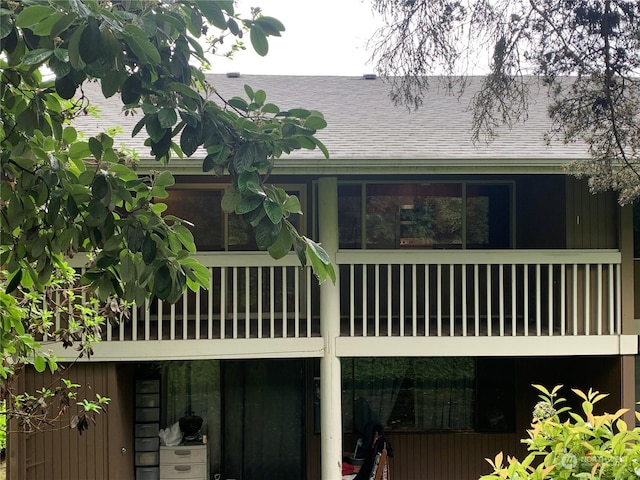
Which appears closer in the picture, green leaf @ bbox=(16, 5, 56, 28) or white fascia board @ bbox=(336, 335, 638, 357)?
green leaf @ bbox=(16, 5, 56, 28)

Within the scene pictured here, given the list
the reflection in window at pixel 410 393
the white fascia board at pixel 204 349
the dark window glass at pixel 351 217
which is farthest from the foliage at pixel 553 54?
the reflection in window at pixel 410 393

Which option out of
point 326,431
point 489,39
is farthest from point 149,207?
point 489,39

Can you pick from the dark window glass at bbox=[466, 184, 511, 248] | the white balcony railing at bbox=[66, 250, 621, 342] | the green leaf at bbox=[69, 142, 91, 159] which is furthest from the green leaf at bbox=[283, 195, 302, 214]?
the dark window glass at bbox=[466, 184, 511, 248]

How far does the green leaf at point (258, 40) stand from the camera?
5.56ft

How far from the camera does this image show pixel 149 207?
2.01 meters

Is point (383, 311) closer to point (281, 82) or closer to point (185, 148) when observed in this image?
point (281, 82)

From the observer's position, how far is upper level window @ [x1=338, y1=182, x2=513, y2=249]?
294 inches

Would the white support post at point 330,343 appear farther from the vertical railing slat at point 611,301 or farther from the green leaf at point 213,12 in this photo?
the green leaf at point 213,12

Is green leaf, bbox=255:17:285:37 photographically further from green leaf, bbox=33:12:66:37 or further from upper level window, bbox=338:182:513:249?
upper level window, bbox=338:182:513:249

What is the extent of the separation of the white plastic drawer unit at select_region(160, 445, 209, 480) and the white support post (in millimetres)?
2052

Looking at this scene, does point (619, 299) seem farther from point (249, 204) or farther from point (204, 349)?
point (249, 204)

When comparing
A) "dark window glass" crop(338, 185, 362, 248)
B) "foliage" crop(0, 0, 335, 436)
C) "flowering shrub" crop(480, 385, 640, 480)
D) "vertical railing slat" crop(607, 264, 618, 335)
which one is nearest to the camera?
"foliage" crop(0, 0, 335, 436)

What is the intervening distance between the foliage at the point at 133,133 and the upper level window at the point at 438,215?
5533mm

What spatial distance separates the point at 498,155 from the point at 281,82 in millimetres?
5204
